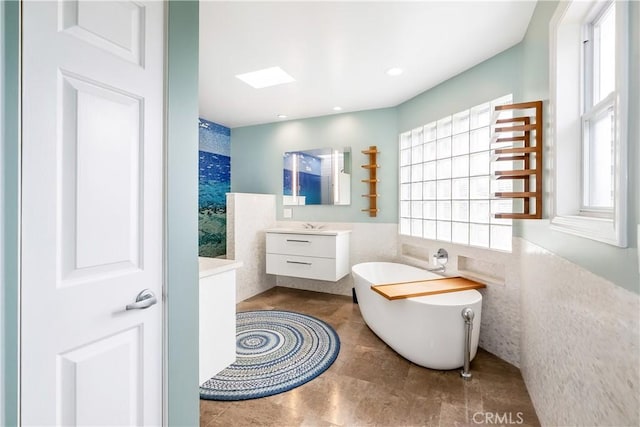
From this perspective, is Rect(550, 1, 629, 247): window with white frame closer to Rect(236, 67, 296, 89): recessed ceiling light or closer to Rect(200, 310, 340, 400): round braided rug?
Rect(200, 310, 340, 400): round braided rug

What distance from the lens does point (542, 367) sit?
1532 mm

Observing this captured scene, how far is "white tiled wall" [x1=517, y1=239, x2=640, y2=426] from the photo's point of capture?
30.7 inches

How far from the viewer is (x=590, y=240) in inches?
39.7

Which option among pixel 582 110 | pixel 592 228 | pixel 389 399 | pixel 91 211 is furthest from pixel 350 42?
pixel 389 399

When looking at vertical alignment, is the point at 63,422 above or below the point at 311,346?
above

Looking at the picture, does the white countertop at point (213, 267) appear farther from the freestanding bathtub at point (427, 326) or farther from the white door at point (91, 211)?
the freestanding bathtub at point (427, 326)

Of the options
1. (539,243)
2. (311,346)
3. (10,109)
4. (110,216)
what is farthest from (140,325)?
(539,243)

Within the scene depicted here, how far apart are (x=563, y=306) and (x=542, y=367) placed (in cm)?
53

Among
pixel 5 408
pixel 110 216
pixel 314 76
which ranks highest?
pixel 314 76

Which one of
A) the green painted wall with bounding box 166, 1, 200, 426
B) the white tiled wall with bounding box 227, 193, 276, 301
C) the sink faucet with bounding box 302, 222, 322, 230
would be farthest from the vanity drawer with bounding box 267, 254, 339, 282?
the green painted wall with bounding box 166, 1, 200, 426

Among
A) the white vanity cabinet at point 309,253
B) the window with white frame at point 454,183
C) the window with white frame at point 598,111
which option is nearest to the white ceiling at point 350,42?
the window with white frame at point 454,183

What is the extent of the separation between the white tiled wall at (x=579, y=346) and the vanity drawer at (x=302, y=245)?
6.64 ft

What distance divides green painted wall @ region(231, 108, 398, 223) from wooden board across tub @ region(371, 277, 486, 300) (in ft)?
3.73

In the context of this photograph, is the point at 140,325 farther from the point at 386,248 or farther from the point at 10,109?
the point at 386,248
